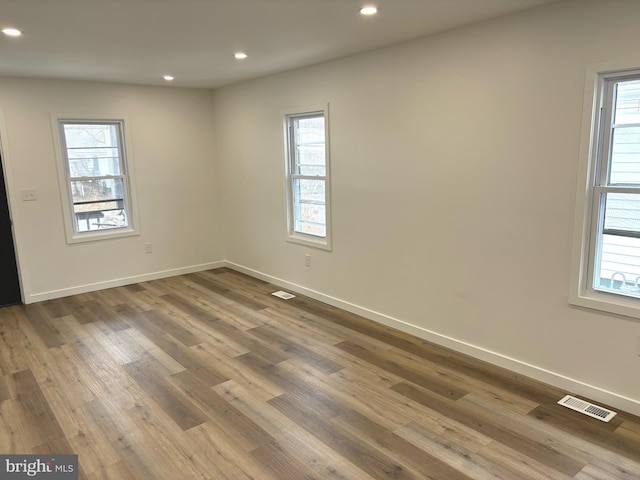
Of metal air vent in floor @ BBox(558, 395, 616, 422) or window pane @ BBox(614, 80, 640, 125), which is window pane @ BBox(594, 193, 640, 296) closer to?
window pane @ BBox(614, 80, 640, 125)

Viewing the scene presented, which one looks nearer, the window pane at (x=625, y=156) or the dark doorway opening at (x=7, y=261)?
the window pane at (x=625, y=156)

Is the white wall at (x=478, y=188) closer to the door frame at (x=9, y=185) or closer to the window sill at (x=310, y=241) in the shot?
the window sill at (x=310, y=241)

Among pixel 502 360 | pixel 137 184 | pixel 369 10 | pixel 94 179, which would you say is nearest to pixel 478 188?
pixel 502 360

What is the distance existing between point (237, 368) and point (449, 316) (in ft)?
5.58

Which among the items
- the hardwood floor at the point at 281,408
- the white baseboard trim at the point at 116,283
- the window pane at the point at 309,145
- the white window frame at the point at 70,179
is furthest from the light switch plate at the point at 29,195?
the window pane at the point at 309,145

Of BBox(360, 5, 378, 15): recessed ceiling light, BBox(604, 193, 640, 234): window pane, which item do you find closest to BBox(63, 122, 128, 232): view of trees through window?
BBox(360, 5, 378, 15): recessed ceiling light

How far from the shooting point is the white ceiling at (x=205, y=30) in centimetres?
269

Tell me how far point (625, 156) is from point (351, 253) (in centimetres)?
241

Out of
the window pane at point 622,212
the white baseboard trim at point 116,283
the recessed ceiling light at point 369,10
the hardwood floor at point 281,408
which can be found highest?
the recessed ceiling light at point 369,10

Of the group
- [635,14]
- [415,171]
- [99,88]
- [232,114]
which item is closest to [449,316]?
[415,171]

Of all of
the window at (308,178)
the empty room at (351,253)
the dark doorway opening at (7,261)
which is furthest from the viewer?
the dark doorway opening at (7,261)

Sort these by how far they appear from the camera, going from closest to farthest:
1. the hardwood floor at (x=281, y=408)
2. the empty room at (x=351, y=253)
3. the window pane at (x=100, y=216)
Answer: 1. the hardwood floor at (x=281, y=408)
2. the empty room at (x=351, y=253)
3. the window pane at (x=100, y=216)

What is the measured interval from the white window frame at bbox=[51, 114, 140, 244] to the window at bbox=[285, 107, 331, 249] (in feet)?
6.64

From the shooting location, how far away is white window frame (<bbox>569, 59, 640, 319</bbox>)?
265 cm
